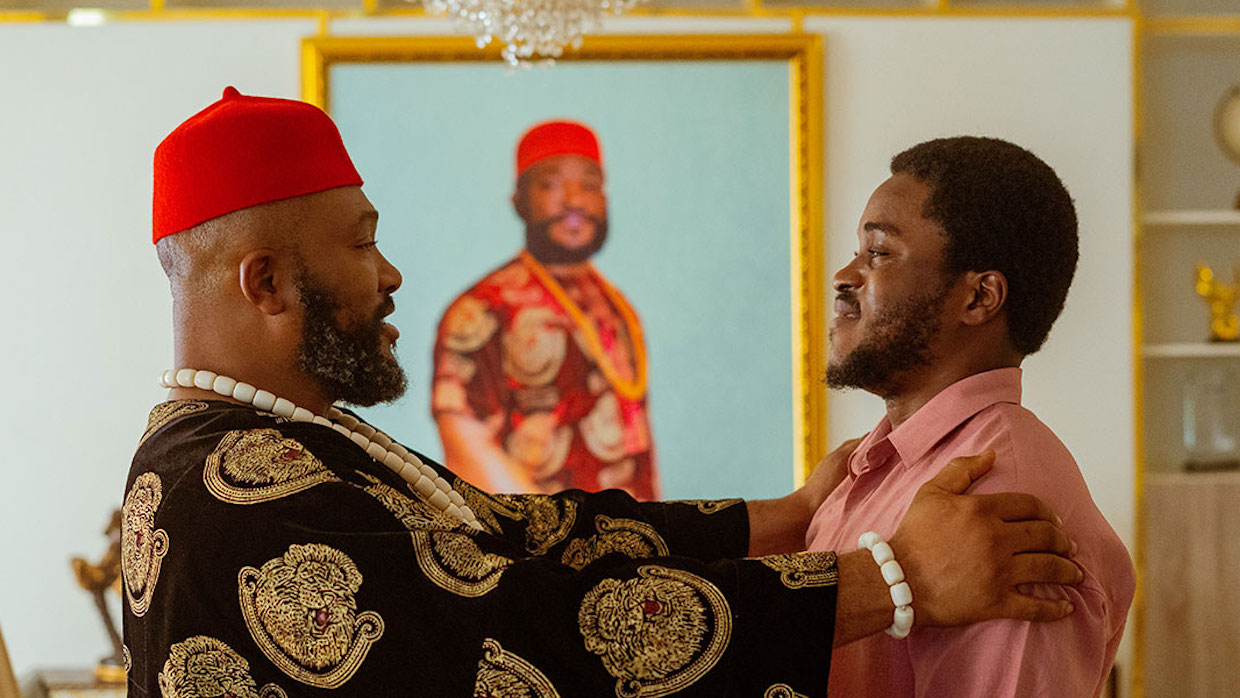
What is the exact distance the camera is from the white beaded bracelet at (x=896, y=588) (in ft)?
4.26

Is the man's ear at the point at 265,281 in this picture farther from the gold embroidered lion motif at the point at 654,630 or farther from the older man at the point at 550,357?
the older man at the point at 550,357

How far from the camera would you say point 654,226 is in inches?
152

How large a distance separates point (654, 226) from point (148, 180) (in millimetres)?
1673

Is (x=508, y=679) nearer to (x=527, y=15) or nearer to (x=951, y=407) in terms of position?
(x=951, y=407)

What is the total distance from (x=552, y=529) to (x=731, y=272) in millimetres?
2089

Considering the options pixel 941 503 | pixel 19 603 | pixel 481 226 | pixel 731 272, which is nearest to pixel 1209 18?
pixel 731 272

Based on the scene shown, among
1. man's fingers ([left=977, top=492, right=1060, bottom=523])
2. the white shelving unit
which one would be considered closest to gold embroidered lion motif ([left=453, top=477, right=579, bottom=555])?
man's fingers ([left=977, top=492, right=1060, bottom=523])

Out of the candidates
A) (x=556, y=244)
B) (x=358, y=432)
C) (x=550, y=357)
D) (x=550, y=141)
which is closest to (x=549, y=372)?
(x=550, y=357)

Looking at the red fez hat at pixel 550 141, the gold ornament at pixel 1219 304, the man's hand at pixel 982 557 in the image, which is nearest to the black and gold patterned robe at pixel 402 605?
the man's hand at pixel 982 557

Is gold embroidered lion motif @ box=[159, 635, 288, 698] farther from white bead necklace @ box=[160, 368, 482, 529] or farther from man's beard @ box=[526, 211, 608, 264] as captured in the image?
man's beard @ box=[526, 211, 608, 264]

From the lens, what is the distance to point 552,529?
1922 mm

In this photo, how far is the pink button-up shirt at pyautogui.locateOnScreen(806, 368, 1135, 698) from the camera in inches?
52.0

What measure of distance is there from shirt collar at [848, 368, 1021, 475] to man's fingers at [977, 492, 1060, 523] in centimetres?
26

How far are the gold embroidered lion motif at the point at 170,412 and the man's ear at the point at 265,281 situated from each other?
156 millimetres
